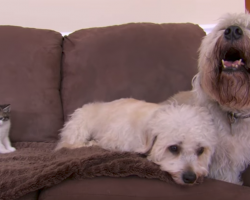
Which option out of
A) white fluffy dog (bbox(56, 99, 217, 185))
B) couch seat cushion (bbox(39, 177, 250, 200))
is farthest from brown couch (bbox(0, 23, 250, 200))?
couch seat cushion (bbox(39, 177, 250, 200))

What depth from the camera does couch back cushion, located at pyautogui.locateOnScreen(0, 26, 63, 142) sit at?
2.00 metres

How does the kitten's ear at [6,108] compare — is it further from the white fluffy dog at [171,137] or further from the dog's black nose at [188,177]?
the dog's black nose at [188,177]

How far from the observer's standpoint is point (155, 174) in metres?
1.22

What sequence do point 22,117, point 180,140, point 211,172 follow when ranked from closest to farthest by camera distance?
point 180,140 → point 211,172 → point 22,117

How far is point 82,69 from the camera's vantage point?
7.02 ft

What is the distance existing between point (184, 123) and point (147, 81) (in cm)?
78

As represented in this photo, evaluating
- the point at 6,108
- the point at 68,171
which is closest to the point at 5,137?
the point at 6,108

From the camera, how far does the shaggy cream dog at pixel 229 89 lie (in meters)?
1.32

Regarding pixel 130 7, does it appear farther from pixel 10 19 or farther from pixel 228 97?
pixel 228 97

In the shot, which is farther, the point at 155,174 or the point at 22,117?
the point at 22,117

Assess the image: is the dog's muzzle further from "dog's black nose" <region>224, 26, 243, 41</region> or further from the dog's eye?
the dog's eye

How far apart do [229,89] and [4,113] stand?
1423mm

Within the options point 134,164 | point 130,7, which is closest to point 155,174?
point 134,164

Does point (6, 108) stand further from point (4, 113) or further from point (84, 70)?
point (84, 70)
